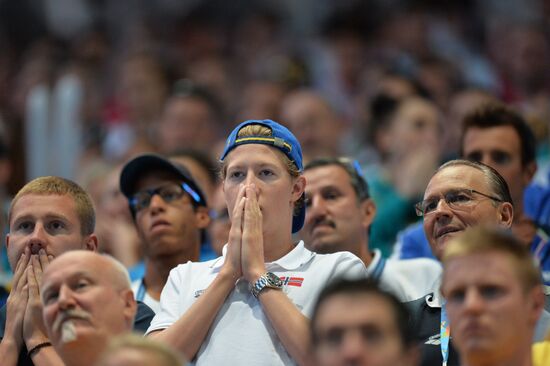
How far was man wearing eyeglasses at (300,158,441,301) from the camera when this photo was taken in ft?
22.9

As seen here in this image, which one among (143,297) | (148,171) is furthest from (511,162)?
(143,297)

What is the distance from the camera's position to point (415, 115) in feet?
32.6

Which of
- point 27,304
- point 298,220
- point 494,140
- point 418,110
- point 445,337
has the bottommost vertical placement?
point 445,337

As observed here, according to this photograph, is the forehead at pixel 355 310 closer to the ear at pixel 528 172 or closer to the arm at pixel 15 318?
the arm at pixel 15 318

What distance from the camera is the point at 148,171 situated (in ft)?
23.7

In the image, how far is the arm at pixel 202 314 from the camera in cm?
538

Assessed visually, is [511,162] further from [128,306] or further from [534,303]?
[128,306]

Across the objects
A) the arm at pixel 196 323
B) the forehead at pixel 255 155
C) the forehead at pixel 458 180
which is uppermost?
the forehead at pixel 255 155

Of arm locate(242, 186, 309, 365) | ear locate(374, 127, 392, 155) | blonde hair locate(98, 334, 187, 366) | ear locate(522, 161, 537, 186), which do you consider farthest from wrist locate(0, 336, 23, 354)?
ear locate(374, 127, 392, 155)

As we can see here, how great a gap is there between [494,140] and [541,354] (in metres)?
2.59

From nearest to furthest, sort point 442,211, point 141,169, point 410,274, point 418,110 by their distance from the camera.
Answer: point 442,211 → point 410,274 → point 141,169 → point 418,110

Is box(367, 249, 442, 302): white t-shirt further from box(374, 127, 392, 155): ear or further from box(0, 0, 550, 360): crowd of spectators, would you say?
box(374, 127, 392, 155): ear

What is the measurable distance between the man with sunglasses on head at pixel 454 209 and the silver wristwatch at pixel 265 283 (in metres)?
0.82

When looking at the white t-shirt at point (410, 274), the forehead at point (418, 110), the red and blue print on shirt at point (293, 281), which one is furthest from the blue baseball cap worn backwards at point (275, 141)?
the forehead at point (418, 110)
